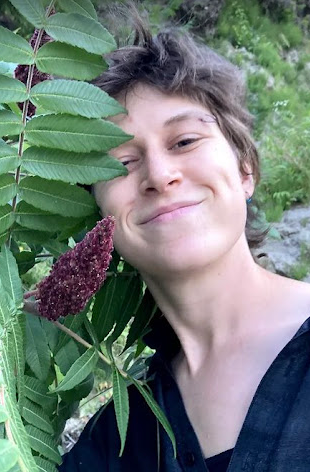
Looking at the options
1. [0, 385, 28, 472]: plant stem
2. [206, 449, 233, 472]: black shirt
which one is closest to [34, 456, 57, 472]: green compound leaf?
[0, 385, 28, 472]: plant stem

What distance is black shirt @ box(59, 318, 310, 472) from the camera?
46.5 inches

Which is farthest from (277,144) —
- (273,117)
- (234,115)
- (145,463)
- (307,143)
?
(145,463)

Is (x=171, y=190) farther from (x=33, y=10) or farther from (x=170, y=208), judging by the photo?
(x=33, y=10)

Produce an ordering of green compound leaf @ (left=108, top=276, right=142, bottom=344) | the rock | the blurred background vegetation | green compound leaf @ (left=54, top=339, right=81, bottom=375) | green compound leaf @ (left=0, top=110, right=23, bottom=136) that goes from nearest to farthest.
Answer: green compound leaf @ (left=0, top=110, right=23, bottom=136) → green compound leaf @ (left=54, top=339, right=81, bottom=375) → green compound leaf @ (left=108, top=276, right=142, bottom=344) → the rock → the blurred background vegetation

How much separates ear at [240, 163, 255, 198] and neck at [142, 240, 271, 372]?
0.17m

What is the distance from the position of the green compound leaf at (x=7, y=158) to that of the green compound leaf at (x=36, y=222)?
0.10 m

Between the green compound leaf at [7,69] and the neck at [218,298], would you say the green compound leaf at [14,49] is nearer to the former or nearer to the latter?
the green compound leaf at [7,69]

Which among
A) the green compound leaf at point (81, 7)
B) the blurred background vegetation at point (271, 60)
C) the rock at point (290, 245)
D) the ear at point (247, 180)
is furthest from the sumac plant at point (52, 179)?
the blurred background vegetation at point (271, 60)

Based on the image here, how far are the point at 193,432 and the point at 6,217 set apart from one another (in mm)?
633

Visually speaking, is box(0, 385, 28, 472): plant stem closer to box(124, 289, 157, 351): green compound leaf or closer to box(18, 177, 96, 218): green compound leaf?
box(18, 177, 96, 218): green compound leaf

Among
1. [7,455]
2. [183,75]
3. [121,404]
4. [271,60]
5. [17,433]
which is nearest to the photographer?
[7,455]

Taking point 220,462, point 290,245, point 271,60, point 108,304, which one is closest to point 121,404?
point 220,462

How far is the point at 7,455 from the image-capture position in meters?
0.83

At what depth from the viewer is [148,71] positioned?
1523 millimetres
